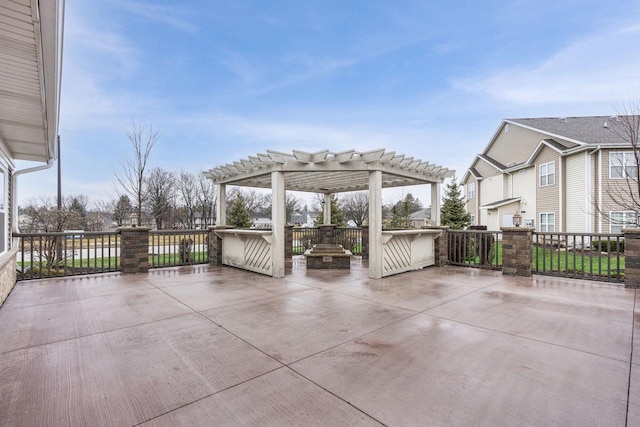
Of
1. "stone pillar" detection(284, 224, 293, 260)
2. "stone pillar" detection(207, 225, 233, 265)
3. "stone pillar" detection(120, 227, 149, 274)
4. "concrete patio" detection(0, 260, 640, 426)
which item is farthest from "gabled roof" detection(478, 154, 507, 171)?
"stone pillar" detection(120, 227, 149, 274)

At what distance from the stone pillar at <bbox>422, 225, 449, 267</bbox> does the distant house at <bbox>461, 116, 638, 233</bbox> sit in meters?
5.23

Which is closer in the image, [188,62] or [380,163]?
[380,163]

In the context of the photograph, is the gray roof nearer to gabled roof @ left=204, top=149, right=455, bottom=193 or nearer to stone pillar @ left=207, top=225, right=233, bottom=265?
gabled roof @ left=204, top=149, right=455, bottom=193

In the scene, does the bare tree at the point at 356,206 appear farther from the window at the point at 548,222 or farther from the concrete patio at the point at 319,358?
the concrete patio at the point at 319,358

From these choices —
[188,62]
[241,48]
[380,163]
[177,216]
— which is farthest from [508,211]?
[177,216]

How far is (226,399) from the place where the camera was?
2023 mm

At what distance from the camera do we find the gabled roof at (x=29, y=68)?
1977 mm

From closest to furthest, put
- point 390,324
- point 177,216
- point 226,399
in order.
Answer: point 226,399 < point 390,324 < point 177,216

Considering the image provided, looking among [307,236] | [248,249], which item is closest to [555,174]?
[307,236]

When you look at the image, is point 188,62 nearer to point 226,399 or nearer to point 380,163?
point 380,163

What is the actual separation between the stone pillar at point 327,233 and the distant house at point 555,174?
8361mm

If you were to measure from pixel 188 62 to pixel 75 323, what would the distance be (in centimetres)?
1008

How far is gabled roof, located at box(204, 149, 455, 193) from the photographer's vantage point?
6.31 metres

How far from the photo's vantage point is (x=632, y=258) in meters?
5.40
